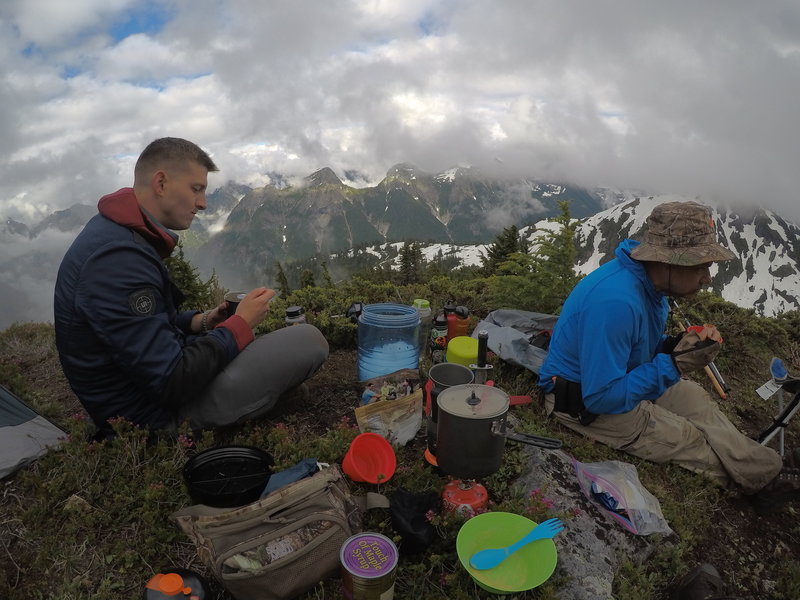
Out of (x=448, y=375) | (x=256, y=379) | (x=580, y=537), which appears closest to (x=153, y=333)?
(x=256, y=379)

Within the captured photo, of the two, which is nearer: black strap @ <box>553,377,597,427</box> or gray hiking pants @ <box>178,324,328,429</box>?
gray hiking pants @ <box>178,324,328,429</box>

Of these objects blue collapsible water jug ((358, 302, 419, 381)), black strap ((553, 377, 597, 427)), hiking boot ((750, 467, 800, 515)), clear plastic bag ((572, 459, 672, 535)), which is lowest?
hiking boot ((750, 467, 800, 515))

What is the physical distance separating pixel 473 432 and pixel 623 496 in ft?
5.25

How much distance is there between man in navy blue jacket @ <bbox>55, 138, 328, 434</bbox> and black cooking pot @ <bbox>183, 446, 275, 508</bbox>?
497mm

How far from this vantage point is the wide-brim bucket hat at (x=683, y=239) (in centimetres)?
390

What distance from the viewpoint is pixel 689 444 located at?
14.3 ft

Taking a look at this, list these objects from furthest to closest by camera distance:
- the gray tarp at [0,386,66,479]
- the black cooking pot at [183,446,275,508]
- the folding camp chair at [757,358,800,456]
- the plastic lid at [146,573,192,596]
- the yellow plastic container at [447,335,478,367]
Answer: the yellow plastic container at [447,335,478,367], the folding camp chair at [757,358,800,456], the gray tarp at [0,386,66,479], the black cooking pot at [183,446,275,508], the plastic lid at [146,573,192,596]

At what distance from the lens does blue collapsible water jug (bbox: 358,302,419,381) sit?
18.5ft

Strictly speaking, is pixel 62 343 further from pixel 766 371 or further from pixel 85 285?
pixel 766 371

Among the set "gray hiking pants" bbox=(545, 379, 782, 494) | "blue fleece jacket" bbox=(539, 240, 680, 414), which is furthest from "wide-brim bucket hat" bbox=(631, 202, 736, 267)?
"gray hiking pants" bbox=(545, 379, 782, 494)

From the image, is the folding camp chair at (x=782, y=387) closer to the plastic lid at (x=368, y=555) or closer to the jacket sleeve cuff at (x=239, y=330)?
the plastic lid at (x=368, y=555)

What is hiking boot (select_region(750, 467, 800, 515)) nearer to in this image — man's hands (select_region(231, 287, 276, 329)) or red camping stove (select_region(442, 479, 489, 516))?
red camping stove (select_region(442, 479, 489, 516))

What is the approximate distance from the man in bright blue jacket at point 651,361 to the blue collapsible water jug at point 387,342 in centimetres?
182

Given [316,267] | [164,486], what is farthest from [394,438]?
[316,267]
